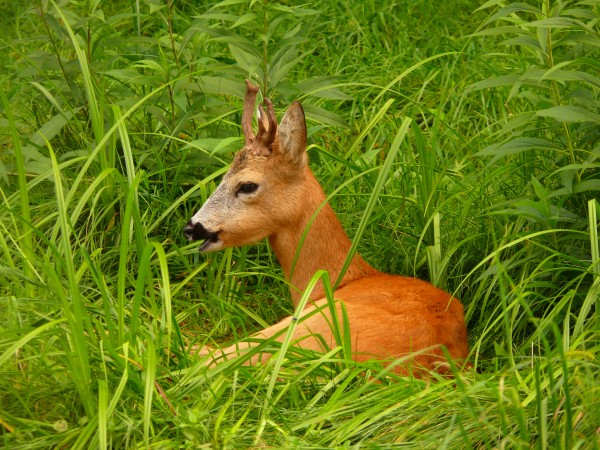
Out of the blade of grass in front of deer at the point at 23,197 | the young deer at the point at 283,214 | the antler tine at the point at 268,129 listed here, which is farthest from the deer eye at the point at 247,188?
the blade of grass in front of deer at the point at 23,197

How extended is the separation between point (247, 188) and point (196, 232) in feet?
0.92

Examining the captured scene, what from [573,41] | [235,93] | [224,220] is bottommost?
[224,220]

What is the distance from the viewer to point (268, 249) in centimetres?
530

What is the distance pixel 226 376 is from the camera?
11.9ft

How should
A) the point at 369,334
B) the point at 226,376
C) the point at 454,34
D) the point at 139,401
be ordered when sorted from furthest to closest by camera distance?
the point at 454,34 → the point at 369,334 → the point at 226,376 → the point at 139,401

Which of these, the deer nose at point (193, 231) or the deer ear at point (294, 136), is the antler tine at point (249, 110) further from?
the deer nose at point (193, 231)

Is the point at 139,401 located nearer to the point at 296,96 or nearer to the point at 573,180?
the point at 573,180

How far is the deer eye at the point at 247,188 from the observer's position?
188 inches

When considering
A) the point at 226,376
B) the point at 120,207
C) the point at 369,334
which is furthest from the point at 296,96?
the point at 226,376

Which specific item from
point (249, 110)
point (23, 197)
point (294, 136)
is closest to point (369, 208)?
point (294, 136)

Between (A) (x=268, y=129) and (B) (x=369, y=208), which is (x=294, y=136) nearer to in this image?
(A) (x=268, y=129)

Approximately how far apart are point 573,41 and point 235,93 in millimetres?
1538

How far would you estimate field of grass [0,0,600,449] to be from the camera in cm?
336

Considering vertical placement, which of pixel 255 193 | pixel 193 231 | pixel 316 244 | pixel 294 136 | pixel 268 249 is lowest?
pixel 268 249
